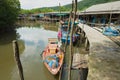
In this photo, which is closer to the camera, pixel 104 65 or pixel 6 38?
pixel 104 65

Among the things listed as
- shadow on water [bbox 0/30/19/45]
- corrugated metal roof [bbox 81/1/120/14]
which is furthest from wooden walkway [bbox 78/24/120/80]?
shadow on water [bbox 0/30/19/45]

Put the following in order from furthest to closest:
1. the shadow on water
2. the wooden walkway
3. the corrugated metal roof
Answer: the shadow on water → the corrugated metal roof → the wooden walkway

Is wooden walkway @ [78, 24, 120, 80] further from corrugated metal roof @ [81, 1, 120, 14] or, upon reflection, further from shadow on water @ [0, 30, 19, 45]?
shadow on water @ [0, 30, 19, 45]

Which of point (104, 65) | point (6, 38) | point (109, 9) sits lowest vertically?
point (6, 38)

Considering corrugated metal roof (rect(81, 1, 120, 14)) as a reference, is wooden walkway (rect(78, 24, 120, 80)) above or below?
below

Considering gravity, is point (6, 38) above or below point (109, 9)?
below

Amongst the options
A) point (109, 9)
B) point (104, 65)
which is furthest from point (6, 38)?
point (104, 65)

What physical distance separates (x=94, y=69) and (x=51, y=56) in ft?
20.3

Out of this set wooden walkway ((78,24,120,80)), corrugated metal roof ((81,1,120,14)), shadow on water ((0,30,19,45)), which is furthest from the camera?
shadow on water ((0,30,19,45))

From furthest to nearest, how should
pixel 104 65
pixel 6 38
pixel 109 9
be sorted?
pixel 6 38
pixel 109 9
pixel 104 65

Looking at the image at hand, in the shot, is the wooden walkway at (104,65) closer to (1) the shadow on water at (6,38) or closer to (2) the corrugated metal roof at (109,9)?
(2) the corrugated metal roof at (109,9)

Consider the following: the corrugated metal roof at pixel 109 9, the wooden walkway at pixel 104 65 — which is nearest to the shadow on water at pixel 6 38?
the corrugated metal roof at pixel 109 9

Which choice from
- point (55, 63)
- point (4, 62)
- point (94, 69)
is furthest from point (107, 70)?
point (4, 62)

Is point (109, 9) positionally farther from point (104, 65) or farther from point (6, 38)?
point (104, 65)
